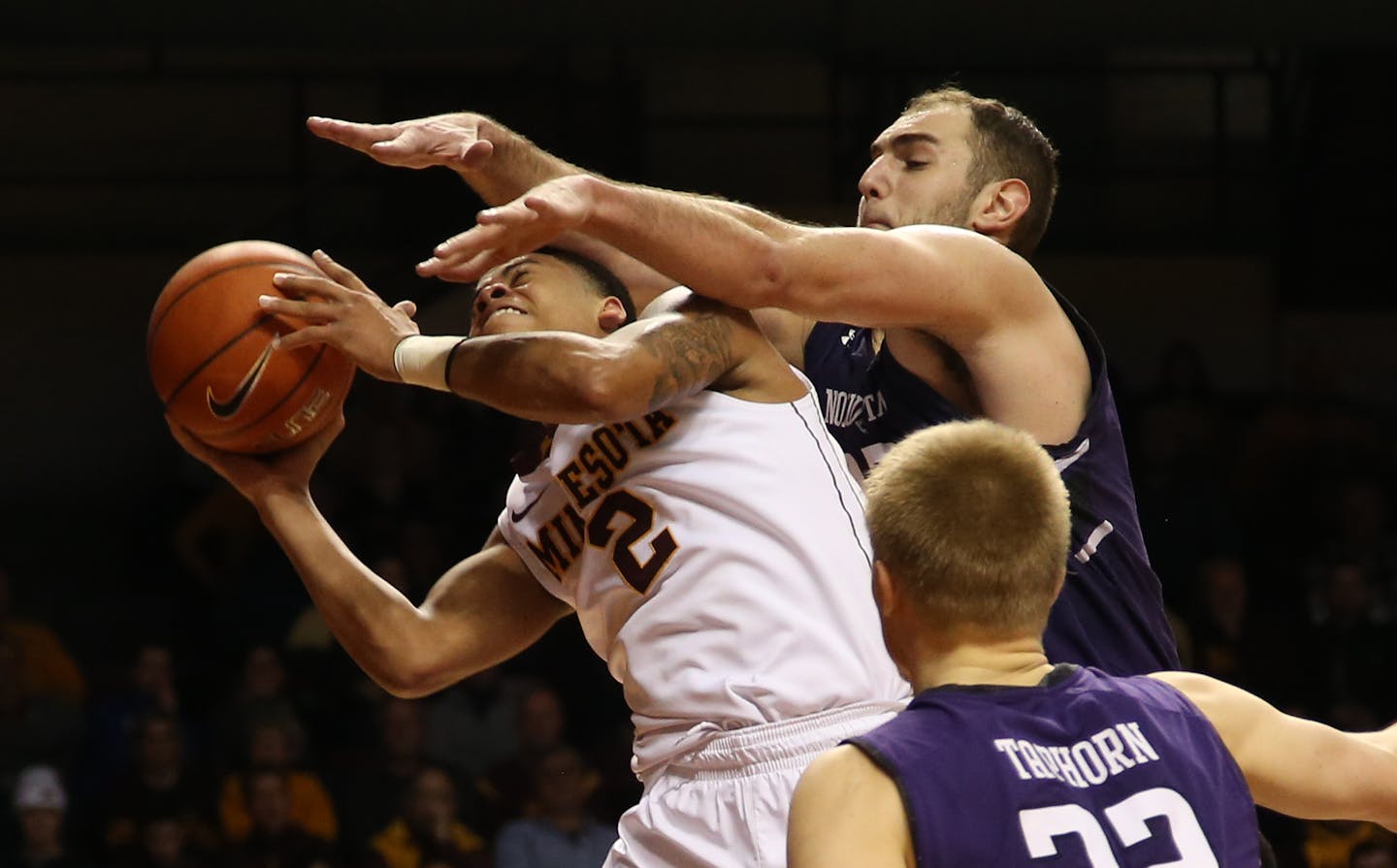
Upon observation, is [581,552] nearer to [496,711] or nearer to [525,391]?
[525,391]

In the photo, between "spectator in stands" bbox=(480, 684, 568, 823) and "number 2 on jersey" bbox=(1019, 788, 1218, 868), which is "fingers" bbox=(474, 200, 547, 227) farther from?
"spectator in stands" bbox=(480, 684, 568, 823)

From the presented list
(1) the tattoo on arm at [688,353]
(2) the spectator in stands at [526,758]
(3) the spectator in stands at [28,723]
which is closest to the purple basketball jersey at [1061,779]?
(1) the tattoo on arm at [688,353]

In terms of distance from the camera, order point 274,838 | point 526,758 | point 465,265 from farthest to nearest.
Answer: point 526,758 < point 274,838 < point 465,265

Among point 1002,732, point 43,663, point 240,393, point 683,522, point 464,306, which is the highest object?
point 1002,732

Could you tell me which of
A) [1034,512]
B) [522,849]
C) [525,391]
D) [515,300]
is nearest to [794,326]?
[515,300]

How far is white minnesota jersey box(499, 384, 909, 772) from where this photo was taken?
132 inches

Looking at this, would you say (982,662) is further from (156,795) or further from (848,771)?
(156,795)

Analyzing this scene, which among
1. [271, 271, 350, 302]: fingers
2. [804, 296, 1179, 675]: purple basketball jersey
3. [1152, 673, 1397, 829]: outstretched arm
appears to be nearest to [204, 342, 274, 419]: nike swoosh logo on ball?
[271, 271, 350, 302]: fingers

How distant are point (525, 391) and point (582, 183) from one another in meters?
0.37

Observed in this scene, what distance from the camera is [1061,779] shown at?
2.33 metres

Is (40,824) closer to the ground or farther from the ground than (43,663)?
closer to the ground

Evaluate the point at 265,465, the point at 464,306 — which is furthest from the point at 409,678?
the point at 464,306

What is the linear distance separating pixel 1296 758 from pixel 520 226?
1337 millimetres

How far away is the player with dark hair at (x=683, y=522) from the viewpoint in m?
3.31
